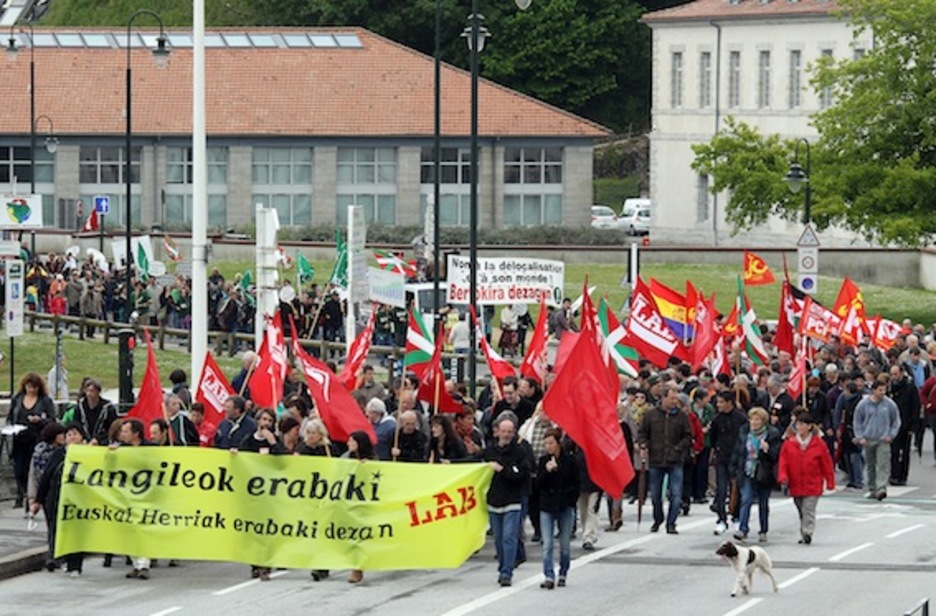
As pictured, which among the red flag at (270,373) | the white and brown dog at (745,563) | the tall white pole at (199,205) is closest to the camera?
the white and brown dog at (745,563)

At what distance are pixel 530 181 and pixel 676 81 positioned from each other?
462 inches

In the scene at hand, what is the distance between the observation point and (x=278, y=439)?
2530 centimetres

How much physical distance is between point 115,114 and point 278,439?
63.8 metres

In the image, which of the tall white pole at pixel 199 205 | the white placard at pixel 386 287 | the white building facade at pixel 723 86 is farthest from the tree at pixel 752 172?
the tall white pole at pixel 199 205

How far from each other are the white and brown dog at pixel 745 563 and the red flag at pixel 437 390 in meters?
5.29

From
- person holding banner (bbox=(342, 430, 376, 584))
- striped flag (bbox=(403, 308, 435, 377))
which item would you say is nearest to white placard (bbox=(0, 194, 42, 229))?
striped flag (bbox=(403, 308, 435, 377))

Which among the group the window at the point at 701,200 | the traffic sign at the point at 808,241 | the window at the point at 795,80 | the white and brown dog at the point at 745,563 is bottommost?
the white and brown dog at the point at 745,563

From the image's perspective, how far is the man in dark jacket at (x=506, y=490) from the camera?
78.8 feet

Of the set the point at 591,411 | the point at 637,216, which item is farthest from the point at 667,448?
the point at 637,216

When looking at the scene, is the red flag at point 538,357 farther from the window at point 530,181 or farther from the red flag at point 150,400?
the window at point 530,181

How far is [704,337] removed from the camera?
36.1m

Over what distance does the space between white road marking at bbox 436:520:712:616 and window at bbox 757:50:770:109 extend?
6677 cm

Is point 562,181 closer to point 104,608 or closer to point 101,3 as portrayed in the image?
point 101,3

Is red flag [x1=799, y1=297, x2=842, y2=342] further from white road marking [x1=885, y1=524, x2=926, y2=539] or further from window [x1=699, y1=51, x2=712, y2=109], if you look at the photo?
window [x1=699, y1=51, x2=712, y2=109]
